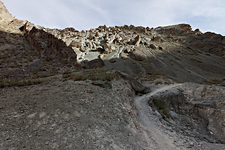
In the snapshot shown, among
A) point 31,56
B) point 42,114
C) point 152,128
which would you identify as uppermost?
point 31,56

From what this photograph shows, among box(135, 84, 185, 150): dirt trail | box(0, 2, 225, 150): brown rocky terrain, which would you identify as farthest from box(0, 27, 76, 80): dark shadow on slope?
box(135, 84, 185, 150): dirt trail

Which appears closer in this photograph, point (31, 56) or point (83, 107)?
point (83, 107)

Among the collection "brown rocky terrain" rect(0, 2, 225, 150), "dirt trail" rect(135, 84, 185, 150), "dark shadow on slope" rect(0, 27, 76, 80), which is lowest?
"dirt trail" rect(135, 84, 185, 150)

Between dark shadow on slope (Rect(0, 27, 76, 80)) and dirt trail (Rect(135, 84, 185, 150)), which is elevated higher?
dark shadow on slope (Rect(0, 27, 76, 80))

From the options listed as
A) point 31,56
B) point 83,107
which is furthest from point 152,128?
point 31,56

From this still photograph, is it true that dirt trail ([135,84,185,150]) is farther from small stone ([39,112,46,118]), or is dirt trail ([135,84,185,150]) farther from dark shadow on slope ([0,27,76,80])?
dark shadow on slope ([0,27,76,80])

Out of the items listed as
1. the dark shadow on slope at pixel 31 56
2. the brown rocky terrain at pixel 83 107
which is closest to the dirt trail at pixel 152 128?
the brown rocky terrain at pixel 83 107

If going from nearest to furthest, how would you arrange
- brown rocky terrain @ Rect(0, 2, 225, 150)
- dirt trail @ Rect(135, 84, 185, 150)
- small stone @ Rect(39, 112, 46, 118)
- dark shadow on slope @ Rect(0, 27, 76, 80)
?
1. brown rocky terrain @ Rect(0, 2, 225, 150)
2. small stone @ Rect(39, 112, 46, 118)
3. dirt trail @ Rect(135, 84, 185, 150)
4. dark shadow on slope @ Rect(0, 27, 76, 80)

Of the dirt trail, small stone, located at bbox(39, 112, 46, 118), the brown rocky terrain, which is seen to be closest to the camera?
the brown rocky terrain

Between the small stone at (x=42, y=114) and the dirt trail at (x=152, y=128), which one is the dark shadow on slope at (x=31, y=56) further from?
the small stone at (x=42, y=114)

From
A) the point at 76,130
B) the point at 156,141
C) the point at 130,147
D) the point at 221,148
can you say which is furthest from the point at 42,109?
the point at 221,148

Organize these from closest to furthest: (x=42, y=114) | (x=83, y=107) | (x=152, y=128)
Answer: (x=42, y=114) → (x=83, y=107) → (x=152, y=128)

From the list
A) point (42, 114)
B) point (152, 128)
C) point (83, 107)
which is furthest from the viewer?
point (152, 128)

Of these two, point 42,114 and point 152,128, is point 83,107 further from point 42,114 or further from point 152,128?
point 152,128
